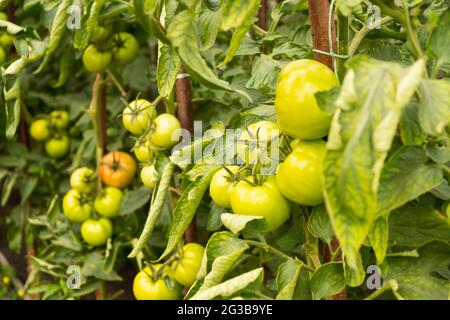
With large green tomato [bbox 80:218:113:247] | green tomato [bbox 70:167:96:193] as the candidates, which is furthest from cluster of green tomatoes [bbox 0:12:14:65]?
large green tomato [bbox 80:218:113:247]

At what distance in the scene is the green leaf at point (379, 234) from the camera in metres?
0.51

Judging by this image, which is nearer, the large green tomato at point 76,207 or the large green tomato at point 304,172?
the large green tomato at point 304,172

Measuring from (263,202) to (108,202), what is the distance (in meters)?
0.67

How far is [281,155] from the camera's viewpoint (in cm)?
64

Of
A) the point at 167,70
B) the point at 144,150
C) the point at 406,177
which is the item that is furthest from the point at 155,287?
the point at 406,177

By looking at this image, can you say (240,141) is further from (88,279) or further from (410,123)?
(88,279)

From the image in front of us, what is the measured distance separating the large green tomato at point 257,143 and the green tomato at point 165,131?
332mm

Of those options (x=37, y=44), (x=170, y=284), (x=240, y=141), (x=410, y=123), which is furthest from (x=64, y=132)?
(x=410, y=123)

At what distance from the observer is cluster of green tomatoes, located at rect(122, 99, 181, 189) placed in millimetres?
971

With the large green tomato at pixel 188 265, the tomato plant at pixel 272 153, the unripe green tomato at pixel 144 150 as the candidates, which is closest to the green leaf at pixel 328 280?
the tomato plant at pixel 272 153

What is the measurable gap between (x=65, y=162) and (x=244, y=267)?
29.2 inches

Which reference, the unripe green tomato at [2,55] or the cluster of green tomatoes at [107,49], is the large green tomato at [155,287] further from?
the unripe green tomato at [2,55]

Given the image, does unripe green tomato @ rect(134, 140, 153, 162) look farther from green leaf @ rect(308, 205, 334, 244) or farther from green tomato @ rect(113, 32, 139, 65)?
green leaf @ rect(308, 205, 334, 244)

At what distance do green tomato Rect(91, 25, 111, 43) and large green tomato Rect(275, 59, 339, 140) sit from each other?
2.20 ft
